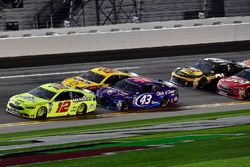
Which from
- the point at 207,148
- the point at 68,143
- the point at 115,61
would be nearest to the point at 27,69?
the point at 115,61

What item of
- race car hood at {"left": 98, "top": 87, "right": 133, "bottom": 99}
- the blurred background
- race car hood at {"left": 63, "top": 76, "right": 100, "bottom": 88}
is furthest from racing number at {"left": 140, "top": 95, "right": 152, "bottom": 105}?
the blurred background

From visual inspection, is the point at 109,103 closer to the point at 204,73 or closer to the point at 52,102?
the point at 52,102

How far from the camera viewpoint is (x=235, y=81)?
27.1 meters

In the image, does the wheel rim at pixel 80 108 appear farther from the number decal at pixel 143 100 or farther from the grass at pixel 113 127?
→ the grass at pixel 113 127

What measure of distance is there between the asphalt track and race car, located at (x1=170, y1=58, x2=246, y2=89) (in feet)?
1.27

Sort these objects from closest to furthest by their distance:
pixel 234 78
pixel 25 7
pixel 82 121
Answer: pixel 82 121 < pixel 234 78 < pixel 25 7

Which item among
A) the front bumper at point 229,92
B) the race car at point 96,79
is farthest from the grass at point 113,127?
the race car at point 96,79

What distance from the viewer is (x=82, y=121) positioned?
22.8 meters

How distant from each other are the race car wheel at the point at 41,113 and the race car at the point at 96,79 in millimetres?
3025

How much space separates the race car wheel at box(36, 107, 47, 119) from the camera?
74.7 feet

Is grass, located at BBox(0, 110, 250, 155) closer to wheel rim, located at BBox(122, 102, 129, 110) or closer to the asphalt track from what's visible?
wheel rim, located at BBox(122, 102, 129, 110)

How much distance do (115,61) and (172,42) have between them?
416 centimetres

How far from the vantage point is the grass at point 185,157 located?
12.4 metres

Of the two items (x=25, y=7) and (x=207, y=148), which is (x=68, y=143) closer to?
(x=207, y=148)
